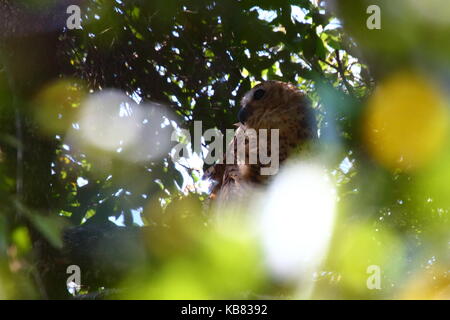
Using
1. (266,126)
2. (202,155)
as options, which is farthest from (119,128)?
(266,126)

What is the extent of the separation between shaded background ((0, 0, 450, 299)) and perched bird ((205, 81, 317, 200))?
5.4 inches

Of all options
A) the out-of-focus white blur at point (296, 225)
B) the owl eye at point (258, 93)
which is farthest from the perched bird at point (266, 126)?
the out-of-focus white blur at point (296, 225)

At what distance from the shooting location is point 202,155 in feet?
11.9

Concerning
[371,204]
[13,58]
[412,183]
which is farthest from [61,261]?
[412,183]

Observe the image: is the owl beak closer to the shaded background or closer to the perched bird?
the perched bird

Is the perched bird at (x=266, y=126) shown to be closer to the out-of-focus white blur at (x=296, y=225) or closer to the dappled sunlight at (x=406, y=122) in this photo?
the out-of-focus white blur at (x=296, y=225)

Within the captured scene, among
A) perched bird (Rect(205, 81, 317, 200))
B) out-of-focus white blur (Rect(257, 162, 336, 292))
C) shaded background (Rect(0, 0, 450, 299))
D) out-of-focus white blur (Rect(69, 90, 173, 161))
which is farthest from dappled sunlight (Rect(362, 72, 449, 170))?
out-of-focus white blur (Rect(69, 90, 173, 161))

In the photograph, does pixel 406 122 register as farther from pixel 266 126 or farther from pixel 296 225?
pixel 266 126

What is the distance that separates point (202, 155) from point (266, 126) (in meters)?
0.63

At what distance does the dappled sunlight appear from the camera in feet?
4.18

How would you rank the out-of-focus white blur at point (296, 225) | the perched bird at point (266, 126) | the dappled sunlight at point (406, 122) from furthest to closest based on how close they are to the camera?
the perched bird at point (266, 126), the out-of-focus white blur at point (296, 225), the dappled sunlight at point (406, 122)

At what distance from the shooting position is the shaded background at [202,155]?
44.7 inches

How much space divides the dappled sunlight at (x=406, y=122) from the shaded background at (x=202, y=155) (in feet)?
0.04
